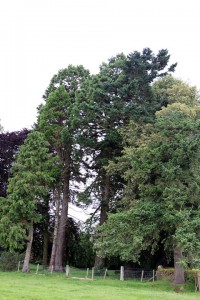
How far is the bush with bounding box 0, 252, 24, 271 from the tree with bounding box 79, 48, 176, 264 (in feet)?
21.7

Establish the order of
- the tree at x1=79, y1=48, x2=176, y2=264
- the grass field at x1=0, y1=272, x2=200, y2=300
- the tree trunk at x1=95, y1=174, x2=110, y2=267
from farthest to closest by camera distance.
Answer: the tree trunk at x1=95, y1=174, x2=110, y2=267 < the tree at x1=79, y1=48, x2=176, y2=264 < the grass field at x1=0, y1=272, x2=200, y2=300

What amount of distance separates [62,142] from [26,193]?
6.17 meters

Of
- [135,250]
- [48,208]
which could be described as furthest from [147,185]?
[48,208]

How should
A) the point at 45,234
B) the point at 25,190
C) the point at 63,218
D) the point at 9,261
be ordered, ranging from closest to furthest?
1. the point at 25,190
2. the point at 9,261
3. the point at 63,218
4. the point at 45,234

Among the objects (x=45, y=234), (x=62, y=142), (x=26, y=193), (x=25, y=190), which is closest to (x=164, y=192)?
(x=25, y=190)

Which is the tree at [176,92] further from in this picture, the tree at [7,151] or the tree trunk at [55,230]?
the tree at [7,151]

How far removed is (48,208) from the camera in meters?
36.0

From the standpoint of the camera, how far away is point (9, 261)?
1141 inches

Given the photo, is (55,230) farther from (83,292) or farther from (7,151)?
(83,292)

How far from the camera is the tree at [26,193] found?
2766 cm

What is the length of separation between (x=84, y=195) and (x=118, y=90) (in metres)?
9.28

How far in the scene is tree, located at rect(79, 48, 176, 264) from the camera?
90.1ft

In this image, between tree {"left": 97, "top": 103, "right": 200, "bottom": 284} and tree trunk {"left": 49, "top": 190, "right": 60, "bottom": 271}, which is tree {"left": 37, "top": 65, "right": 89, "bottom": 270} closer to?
tree trunk {"left": 49, "top": 190, "right": 60, "bottom": 271}

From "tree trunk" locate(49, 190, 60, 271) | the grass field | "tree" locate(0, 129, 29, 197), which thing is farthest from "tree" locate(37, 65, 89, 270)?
the grass field
